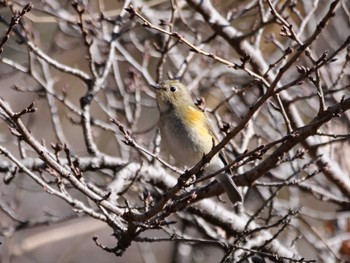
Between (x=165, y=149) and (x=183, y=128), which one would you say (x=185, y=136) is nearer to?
(x=183, y=128)

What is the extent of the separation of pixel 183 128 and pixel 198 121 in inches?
7.2

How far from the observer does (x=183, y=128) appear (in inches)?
197

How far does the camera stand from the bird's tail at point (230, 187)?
4.51 m

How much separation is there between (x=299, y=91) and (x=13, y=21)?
165 inches

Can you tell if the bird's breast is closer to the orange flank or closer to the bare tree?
the orange flank

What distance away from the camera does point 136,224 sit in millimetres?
3654

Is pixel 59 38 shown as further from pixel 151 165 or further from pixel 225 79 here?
pixel 151 165

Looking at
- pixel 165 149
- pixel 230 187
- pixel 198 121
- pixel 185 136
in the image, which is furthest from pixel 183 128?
pixel 165 149

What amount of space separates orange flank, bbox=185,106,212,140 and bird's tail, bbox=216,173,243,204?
1.60 feet

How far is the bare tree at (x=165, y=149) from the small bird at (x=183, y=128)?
122 millimetres

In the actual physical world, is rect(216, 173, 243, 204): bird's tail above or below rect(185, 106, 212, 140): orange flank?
below

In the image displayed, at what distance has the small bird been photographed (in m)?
4.91

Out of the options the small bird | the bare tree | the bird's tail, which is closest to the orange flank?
the small bird

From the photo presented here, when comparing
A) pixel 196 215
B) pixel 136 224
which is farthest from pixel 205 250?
pixel 136 224
